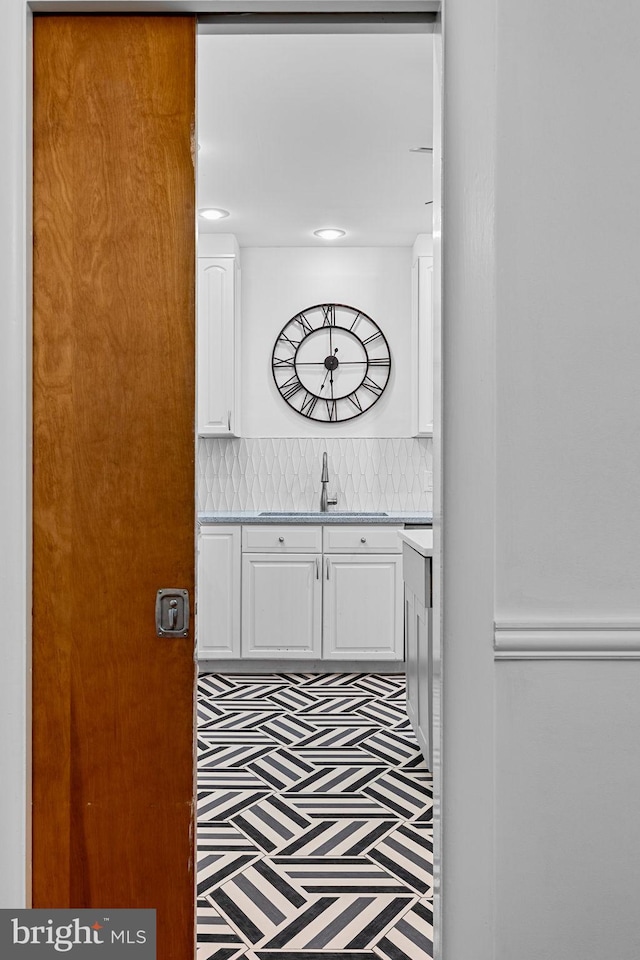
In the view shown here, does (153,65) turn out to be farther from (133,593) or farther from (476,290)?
(133,593)

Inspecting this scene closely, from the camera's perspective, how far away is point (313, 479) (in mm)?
4945

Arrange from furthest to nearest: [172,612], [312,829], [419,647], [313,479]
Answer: [313,479] < [419,647] < [312,829] < [172,612]

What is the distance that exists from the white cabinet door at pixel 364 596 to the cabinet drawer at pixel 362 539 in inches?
1.9

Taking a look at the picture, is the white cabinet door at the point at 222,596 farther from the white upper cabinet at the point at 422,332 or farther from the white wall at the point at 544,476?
the white wall at the point at 544,476

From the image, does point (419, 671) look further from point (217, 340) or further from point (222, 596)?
point (217, 340)

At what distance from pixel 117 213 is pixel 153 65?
0.29 m

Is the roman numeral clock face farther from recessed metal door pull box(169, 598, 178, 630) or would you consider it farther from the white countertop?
recessed metal door pull box(169, 598, 178, 630)

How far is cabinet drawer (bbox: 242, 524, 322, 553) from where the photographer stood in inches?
172

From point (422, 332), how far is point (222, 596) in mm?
2029

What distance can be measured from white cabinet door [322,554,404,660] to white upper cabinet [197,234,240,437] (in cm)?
110

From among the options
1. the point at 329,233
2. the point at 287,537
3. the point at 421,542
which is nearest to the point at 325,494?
the point at 287,537

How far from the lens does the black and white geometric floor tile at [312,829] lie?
75.2 inches

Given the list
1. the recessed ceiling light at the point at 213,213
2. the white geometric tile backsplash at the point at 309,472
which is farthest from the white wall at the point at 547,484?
the white geometric tile backsplash at the point at 309,472

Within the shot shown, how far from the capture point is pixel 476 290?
1.29 m
